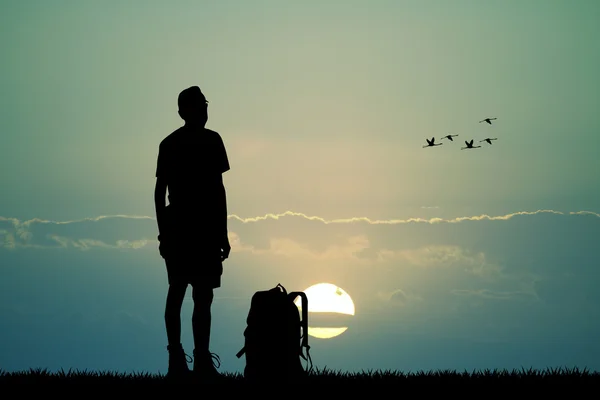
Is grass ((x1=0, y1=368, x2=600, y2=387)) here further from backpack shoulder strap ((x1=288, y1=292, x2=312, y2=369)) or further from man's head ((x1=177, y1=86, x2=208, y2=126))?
man's head ((x1=177, y1=86, x2=208, y2=126))

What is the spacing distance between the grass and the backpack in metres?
0.34

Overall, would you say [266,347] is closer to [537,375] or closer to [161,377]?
[161,377]

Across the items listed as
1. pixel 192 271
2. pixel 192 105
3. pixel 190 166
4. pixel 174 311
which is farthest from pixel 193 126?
pixel 174 311

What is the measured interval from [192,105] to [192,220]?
1.40m

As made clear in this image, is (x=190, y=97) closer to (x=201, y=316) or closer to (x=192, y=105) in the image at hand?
(x=192, y=105)

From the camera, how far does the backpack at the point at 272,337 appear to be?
32.4 feet

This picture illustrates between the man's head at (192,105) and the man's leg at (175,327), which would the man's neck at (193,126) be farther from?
the man's leg at (175,327)

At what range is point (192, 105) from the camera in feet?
31.7

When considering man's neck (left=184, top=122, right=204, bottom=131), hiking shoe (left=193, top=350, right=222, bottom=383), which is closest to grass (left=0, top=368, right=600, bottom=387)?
hiking shoe (left=193, top=350, right=222, bottom=383)

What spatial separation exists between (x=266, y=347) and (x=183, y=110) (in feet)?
10.2

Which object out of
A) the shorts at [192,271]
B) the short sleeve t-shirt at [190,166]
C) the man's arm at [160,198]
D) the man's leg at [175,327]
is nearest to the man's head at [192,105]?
the short sleeve t-shirt at [190,166]

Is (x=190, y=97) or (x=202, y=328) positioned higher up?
(x=190, y=97)

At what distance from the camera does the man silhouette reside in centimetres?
958

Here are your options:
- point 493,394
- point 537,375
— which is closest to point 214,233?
point 493,394
